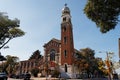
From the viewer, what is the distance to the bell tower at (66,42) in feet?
202

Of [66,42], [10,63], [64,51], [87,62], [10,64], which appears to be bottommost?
[87,62]

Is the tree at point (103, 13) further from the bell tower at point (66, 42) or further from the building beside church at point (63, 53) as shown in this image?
the bell tower at point (66, 42)

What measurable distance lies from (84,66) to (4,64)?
40482mm

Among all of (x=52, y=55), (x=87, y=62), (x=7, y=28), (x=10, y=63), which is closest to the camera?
(x=7, y=28)

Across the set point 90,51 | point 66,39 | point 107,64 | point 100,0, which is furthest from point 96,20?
point 90,51

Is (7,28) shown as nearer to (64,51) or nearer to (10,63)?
(64,51)

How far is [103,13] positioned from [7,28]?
79.3ft

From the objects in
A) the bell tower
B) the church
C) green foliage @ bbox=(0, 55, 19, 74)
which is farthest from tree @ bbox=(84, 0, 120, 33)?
green foliage @ bbox=(0, 55, 19, 74)

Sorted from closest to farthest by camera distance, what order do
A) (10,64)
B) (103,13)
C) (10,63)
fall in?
1. (103,13)
2. (10,64)
3. (10,63)

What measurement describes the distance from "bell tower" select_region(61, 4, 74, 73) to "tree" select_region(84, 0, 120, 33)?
40.8m

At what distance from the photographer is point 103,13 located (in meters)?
20.3

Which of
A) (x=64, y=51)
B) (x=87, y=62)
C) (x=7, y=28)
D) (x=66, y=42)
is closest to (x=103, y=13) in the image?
(x=7, y=28)

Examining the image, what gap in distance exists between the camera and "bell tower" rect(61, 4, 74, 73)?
202ft

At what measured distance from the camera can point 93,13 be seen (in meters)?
20.9
